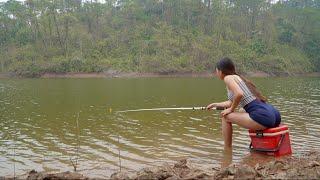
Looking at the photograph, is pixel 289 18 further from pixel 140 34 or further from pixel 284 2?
pixel 140 34

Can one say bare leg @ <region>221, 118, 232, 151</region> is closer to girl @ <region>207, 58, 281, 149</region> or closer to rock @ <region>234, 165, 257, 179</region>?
girl @ <region>207, 58, 281, 149</region>

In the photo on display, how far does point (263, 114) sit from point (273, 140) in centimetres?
53

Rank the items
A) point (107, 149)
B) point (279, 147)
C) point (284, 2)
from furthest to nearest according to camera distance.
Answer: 1. point (284, 2)
2. point (107, 149)
3. point (279, 147)

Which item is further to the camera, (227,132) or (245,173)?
(227,132)

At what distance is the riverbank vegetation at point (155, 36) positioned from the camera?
5962 cm

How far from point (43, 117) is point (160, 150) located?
6.61 metres

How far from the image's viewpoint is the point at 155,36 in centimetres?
6694


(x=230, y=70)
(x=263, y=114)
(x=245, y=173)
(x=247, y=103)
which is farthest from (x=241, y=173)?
(x=230, y=70)

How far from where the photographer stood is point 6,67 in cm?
5916

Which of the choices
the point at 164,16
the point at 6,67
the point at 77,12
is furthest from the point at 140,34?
the point at 6,67

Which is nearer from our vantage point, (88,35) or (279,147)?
(279,147)

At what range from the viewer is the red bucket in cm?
683

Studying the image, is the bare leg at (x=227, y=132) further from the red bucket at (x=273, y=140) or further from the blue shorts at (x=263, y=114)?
the blue shorts at (x=263, y=114)

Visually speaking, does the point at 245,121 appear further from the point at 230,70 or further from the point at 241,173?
the point at 241,173
